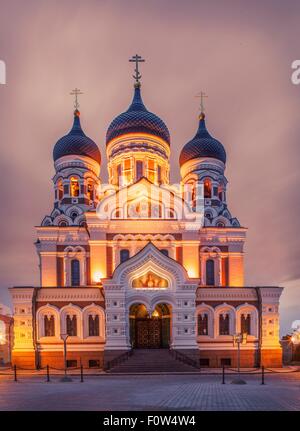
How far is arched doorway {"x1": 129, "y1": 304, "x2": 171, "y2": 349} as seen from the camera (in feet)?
85.6

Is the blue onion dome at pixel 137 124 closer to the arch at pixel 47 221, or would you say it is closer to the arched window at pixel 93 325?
the arch at pixel 47 221

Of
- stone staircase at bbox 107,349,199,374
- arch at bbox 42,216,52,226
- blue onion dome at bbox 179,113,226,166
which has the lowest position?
stone staircase at bbox 107,349,199,374

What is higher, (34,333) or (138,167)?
(138,167)

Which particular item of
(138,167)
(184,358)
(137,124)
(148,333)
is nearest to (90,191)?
(138,167)

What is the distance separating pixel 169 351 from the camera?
78.9ft

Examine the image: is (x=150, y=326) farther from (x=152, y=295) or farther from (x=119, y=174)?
(x=119, y=174)

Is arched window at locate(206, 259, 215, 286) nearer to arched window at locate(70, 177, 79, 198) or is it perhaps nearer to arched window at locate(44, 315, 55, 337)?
arched window at locate(44, 315, 55, 337)

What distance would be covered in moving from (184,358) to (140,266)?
21.1ft

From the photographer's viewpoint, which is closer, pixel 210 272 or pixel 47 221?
pixel 210 272

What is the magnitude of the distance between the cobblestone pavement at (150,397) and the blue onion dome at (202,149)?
22.5 metres

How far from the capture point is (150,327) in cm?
2636

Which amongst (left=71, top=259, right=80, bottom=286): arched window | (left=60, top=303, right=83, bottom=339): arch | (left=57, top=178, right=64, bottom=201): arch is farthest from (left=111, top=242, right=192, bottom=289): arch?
(left=57, top=178, right=64, bottom=201): arch

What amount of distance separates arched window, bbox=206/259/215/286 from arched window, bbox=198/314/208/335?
4382mm
